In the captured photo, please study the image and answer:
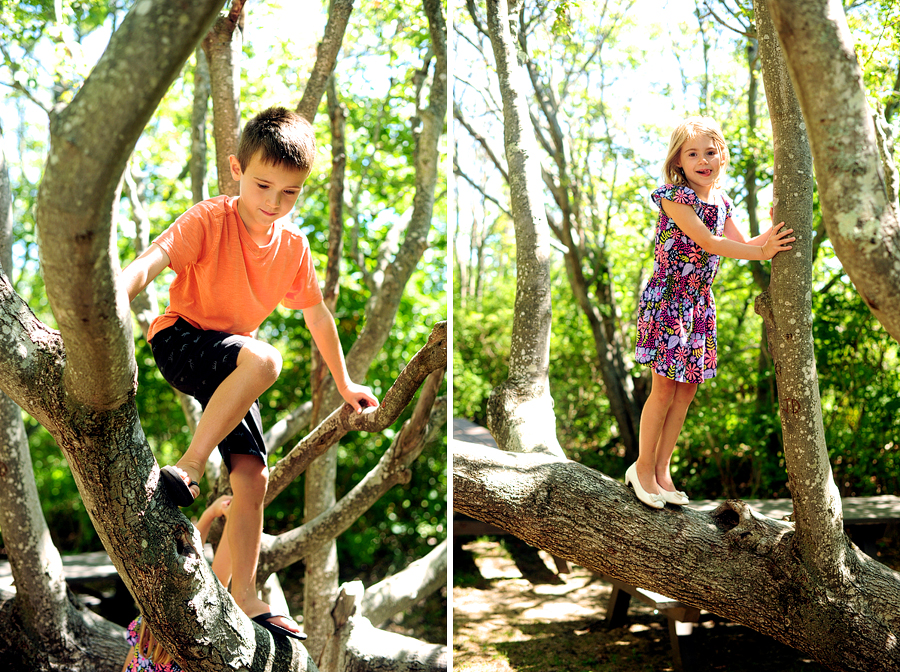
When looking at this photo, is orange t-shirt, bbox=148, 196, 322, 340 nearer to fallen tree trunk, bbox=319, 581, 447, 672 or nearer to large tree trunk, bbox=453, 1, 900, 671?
large tree trunk, bbox=453, 1, 900, 671

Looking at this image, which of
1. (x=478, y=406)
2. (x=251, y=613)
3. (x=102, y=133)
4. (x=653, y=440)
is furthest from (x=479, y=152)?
(x=102, y=133)

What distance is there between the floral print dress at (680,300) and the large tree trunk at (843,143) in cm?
101

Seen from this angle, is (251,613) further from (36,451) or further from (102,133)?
(36,451)

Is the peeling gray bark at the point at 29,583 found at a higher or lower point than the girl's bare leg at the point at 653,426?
lower

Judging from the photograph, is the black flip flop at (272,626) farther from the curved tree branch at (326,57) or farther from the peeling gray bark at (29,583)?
the curved tree branch at (326,57)

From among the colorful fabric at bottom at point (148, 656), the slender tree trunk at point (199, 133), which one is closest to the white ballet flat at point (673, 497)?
the colorful fabric at bottom at point (148, 656)

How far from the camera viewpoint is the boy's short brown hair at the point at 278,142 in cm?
199

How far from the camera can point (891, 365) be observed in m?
5.63

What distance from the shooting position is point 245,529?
218 cm

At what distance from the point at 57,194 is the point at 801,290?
1949 mm

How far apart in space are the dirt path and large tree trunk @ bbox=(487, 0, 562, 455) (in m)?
1.65

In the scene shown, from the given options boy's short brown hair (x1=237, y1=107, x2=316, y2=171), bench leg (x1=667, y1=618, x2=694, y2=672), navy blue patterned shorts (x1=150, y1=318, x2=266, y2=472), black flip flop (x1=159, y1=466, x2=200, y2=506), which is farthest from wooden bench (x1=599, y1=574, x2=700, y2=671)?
boy's short brown hair (x1=237, y1=107, x2=316, y2=171)

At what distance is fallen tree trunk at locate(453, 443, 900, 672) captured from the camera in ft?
7.41

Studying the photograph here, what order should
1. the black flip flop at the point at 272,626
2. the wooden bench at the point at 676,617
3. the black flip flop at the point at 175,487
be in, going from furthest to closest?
the wooden bench at the point at 676,617
the black flip flop at the point at 272,626
the black flip flop at the point at 175,487
